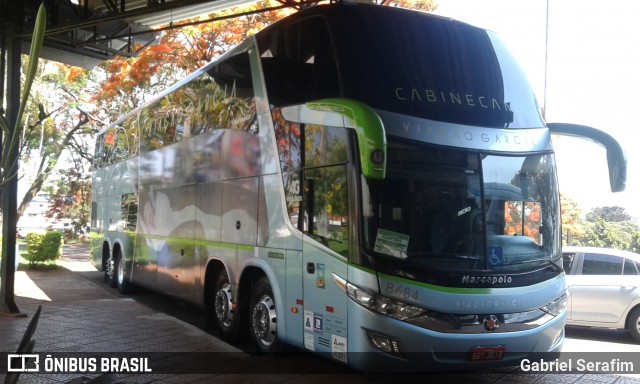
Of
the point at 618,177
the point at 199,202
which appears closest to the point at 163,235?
the point at 199,202

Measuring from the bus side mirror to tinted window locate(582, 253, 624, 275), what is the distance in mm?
3665

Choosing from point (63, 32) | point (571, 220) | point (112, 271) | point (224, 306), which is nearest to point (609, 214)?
point (571, 220)

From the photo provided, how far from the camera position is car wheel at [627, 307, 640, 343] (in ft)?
29.8

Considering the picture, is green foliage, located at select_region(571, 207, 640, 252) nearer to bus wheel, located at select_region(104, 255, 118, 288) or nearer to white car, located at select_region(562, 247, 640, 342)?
white car, located at select_region(562, 247, 640, 342)

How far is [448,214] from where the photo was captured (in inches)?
221

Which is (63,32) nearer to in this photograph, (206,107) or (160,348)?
(206,107)

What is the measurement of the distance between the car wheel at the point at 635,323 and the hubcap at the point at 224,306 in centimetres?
633

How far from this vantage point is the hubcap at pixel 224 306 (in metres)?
8.16

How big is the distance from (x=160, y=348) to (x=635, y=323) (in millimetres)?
7297

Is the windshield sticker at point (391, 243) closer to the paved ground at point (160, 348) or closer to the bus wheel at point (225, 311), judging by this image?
the paved ground at point (160, 348)

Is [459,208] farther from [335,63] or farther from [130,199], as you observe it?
[130,199]

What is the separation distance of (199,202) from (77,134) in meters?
21.4

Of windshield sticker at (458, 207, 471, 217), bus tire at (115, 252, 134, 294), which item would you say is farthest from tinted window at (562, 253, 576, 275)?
bus tire at (115, 252, 134, 294)

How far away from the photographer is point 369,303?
211 inches
